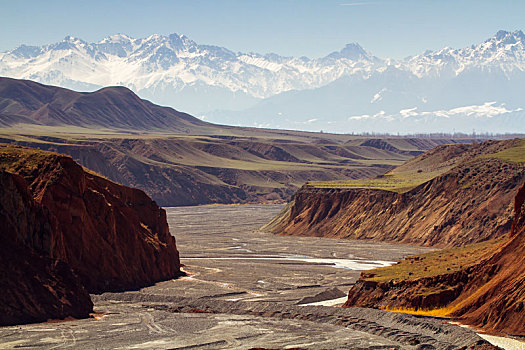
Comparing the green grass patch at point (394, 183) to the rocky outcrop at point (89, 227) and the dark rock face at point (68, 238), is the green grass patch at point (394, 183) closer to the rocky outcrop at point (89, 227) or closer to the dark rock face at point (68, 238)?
the dark rock face at point (68, 238)

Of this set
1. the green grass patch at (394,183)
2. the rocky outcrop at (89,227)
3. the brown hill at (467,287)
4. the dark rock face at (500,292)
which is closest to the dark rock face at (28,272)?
the rocky outcrop at (89,227)

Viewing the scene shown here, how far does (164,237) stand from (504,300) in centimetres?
5046

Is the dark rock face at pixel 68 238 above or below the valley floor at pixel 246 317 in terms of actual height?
above

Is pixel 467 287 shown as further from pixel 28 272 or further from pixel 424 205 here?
pixel 424 205

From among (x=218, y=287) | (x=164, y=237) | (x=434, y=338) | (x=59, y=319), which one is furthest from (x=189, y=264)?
(x=434, y=338)

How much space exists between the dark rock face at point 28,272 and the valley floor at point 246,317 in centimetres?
196

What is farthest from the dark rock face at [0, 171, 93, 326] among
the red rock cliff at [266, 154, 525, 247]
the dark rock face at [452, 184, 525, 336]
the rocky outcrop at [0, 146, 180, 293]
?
the red rock cliff at [266, 154, 525, 247]

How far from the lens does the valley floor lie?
58.9 metres

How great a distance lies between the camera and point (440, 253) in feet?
292

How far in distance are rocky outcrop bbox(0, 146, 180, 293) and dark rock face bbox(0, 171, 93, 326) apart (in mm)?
1694

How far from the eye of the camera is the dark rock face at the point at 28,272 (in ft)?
211

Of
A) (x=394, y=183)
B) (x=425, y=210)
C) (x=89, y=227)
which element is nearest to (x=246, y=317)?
(x=89, y=227)

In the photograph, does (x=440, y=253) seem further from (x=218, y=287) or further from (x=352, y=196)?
(x=352, y=196)

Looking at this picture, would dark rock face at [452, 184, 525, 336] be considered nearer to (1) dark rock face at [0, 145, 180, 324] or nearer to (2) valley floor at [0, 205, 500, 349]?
(2) valley floor at [0, 205, 500, 349]
